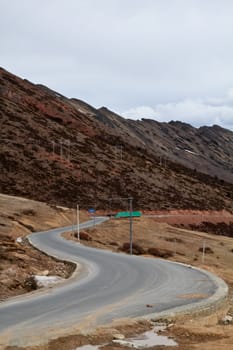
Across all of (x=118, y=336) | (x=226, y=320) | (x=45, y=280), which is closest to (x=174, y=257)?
(x=45, y=280)

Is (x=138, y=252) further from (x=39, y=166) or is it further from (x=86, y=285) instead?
(x=39, y=166)

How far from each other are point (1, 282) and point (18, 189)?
59.4 metres

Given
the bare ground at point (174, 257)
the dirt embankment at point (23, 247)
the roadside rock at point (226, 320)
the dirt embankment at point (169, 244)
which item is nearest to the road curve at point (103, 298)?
the bare ground at point (174, 257)

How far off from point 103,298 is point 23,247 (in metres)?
19.4

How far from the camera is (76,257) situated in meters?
33.8

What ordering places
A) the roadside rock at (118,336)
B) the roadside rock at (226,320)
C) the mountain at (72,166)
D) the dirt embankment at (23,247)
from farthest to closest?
the mountain at (72,166)
the dirt embankment at (23,247)
the roadside rock at (226,320)
the roadside rock at (118,336)

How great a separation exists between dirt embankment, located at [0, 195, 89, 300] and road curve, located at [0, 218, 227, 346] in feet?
6.06

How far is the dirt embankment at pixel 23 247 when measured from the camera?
77.8ft

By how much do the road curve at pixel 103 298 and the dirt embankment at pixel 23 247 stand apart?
1.85 meters

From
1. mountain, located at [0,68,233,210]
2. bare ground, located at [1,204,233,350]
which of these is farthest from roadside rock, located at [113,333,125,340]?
mountain, located at [0,68,233,210]

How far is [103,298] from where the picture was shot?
64.1 ft

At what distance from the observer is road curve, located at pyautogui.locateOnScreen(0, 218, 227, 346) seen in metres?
14.5

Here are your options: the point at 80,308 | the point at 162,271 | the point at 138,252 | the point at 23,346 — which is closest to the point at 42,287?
the point at 80,308

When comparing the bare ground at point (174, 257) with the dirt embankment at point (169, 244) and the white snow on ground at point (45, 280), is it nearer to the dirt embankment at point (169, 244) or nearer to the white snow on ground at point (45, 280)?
the dirt embankment at point (169, 244)
